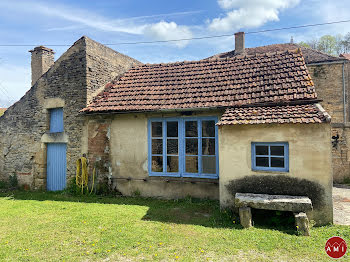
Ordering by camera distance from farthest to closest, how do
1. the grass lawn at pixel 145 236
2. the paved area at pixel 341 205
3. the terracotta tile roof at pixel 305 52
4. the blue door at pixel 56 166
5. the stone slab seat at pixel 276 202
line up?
the terracotta tile roof at pixel 305 52, the blue door at pixel 56 166, the paved area at pixel 341 205, the stone slab seat at pixel 276 202, the grass lawn at pixel 145 236

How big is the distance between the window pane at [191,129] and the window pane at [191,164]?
77cm

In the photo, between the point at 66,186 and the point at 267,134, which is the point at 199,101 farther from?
the point at 66,186

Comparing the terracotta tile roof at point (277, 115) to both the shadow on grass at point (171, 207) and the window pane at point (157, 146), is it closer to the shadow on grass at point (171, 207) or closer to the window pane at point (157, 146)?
the shadow on grass at point (171, 207)

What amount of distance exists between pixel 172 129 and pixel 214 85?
7.32 feet

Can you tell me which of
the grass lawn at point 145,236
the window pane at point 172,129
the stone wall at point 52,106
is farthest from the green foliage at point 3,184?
the window pane at point 172,129

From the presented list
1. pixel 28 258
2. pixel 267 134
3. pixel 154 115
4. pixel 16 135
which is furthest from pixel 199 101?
pixel 16 135

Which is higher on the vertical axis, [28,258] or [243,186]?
[243,186]

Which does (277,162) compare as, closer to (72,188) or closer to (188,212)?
(188,212)

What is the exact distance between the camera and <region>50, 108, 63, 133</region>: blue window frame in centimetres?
1016

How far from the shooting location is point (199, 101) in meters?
8.02

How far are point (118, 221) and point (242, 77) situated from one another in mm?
6295

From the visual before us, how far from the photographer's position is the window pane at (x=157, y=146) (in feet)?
27.6

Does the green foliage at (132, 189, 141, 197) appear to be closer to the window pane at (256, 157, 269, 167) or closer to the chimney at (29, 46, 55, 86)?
the window pane at (256, 157, 269, 167)

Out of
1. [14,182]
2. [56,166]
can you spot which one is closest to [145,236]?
[56,166]
